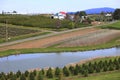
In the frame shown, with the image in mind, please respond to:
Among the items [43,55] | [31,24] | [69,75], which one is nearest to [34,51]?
[43,55]

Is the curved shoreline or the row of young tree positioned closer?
the row of young tree

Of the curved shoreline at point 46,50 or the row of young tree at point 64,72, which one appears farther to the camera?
the curved shoreline at point 46,50

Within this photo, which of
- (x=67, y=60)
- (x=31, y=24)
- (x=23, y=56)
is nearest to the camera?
(x=67, y=60)

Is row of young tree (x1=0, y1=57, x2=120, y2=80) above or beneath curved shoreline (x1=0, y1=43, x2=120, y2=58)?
above

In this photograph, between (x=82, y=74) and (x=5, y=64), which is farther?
(x=5, y=64)

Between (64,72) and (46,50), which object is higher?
(64,72)

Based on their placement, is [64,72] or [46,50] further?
[46,50]

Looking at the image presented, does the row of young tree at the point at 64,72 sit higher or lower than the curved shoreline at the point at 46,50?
higher

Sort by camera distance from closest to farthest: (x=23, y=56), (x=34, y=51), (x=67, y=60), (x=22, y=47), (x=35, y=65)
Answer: (x=35, y=65) < (x=67, y=60) < (x=23, y=56) < (x=34, y=51) < (x=22, y=47)

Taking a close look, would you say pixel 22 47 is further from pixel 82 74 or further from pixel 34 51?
pixel 82 74

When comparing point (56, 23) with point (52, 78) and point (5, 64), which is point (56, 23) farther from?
point (52, 78)
